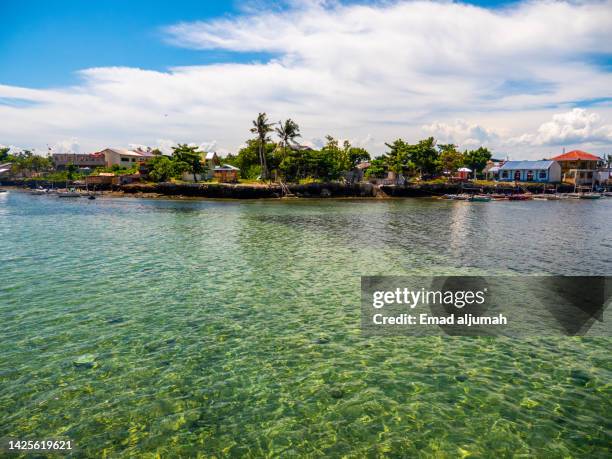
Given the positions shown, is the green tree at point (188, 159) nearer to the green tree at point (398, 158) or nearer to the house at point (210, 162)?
the house at point (210, 162)

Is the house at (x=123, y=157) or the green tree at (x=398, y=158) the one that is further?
the house at (x=123, y=157)

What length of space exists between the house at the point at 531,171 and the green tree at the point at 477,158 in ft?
39.2

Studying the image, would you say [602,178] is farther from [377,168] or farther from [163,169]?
[163,169]

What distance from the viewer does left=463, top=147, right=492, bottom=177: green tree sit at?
13900 centimetres

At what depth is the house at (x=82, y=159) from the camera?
13825 centimetres

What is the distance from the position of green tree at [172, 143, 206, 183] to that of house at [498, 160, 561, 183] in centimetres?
10216

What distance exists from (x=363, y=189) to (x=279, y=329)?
8637 centimetres

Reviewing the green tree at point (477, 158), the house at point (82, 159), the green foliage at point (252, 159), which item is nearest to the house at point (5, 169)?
the house at point (82, 159)

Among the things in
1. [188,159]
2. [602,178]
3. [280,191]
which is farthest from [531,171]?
[188,159]

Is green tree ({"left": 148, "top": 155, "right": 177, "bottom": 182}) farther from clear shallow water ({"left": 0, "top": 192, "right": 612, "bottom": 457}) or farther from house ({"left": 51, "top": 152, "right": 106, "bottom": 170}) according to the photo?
clear shallow water ({"left": 0, "top": 192, "right": 612, "bottom": 457})

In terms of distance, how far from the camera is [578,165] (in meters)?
124

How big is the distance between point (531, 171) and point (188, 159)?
11031 cm

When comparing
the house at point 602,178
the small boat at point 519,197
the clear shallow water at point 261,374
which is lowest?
the clear shallow water at point 261,374

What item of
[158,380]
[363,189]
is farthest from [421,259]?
[363,189]
